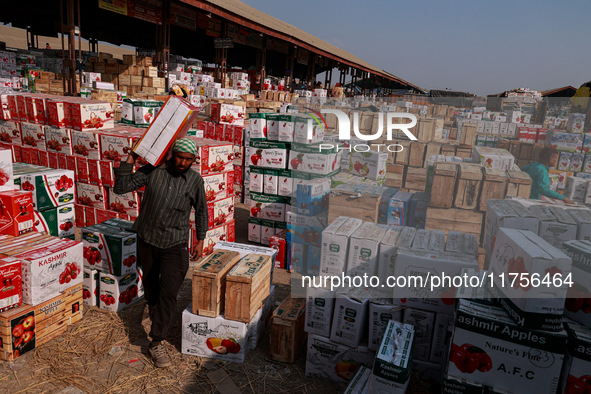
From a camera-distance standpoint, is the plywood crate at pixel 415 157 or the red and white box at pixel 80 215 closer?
the red and white box at pixel 80 215

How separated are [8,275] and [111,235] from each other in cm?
114

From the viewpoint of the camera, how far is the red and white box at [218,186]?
6426mm

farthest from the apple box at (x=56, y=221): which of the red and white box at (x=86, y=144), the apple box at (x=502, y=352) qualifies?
the apple box at (x=502, y=352)

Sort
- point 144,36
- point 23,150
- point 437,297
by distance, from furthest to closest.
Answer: point 144,36 < point 23,150 < point 437,297

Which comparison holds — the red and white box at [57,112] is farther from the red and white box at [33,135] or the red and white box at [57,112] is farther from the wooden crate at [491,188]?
the wooden crate at [491,188]

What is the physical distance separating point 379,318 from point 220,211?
3.87 m

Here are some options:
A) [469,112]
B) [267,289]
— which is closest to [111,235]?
[267,289]

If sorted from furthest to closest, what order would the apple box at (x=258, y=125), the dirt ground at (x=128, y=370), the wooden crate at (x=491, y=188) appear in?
the apple box at (x=258, y=125) < the wooden crate at (x=491, y=188) < the dirt ground at (x=128, y=370)

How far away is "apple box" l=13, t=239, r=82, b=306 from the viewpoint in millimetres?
3896

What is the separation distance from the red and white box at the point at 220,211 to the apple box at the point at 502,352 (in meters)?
4.44

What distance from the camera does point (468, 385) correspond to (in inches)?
118

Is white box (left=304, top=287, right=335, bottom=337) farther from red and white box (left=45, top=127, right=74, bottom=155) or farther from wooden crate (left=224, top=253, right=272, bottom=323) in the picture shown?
red and white box (left=45, top=127, right=74, bottom=155)

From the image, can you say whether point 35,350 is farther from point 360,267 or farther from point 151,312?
point 360,267

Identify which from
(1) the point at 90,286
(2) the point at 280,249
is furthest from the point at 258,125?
(1) the point at 90,286
